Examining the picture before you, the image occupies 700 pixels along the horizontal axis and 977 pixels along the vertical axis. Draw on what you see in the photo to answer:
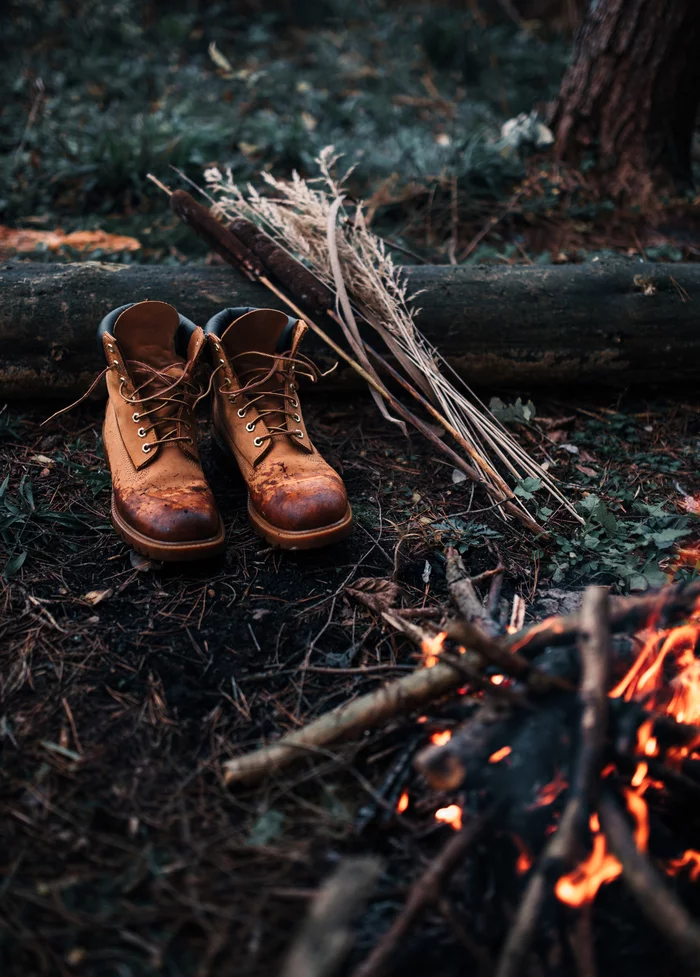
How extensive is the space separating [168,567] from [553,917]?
4.72 feet

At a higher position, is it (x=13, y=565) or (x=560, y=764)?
(x=560, y=764)

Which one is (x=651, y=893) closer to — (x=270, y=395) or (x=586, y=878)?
(x=586, y=878)

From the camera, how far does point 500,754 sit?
4.49 feet

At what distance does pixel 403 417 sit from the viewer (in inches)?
111

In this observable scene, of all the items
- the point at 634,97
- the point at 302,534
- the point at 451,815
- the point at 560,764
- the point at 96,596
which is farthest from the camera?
the point at 634,97

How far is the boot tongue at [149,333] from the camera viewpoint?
238cm

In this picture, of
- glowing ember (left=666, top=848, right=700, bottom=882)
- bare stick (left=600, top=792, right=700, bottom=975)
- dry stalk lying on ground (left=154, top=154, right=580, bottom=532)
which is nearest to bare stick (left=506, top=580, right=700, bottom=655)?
bare stick (left=600, top=792, right=700, bottom=975)

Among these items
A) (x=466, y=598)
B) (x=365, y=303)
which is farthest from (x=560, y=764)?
(x=365, y=303)

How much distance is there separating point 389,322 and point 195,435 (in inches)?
38.0

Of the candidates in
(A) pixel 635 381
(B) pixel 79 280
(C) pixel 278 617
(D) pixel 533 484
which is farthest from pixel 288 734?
(A) pixel 635 381

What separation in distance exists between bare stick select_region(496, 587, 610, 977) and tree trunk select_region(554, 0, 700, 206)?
3.85m

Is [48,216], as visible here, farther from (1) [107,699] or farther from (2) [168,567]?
(1) [107,699]

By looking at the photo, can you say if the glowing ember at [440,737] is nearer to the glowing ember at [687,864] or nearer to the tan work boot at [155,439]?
the glowing ember at [687,864]

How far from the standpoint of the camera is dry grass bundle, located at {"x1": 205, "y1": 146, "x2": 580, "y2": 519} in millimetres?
2602
